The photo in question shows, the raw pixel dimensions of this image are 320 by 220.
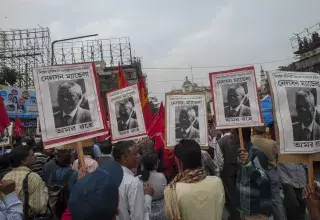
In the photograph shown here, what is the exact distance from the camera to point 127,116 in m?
5.76

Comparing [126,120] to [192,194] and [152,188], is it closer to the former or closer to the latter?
[152,188]

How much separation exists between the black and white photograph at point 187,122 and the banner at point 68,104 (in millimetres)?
2041

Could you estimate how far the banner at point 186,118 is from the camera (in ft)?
17.7

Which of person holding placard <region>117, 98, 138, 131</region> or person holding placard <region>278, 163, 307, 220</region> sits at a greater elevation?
person holding placard <region>117, 98, 138, 131</region>

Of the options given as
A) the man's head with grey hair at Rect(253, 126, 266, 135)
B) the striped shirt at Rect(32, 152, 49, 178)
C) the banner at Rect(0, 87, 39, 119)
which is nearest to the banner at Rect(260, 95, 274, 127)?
the man's head with grey hair at Rect(253, 126, 266, 135)

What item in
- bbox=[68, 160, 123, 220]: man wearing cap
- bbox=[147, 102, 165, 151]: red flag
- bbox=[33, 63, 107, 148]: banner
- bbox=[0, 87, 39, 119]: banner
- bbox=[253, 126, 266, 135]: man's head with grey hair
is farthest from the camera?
bbox=[0, 87, 39, 119]: banner

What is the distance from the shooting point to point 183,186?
2748 millimetres

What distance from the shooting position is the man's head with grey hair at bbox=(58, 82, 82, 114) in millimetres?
3527

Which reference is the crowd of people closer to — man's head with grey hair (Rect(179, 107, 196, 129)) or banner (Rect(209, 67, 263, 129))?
banner (Rect(209, 67, 263, 129))

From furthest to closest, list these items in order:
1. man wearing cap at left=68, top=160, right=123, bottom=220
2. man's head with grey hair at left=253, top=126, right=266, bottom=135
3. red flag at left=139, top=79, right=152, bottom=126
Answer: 1. red flag at left=139, top=79, right=152, bottom=126
2. man's head with grey hair at left=253, top=126, right=266, bottom=135
3. man wearing cap at left=68, top=160, right=123, bottom=220

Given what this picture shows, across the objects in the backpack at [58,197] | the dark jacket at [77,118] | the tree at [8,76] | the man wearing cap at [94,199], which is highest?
the tree at [8,76]

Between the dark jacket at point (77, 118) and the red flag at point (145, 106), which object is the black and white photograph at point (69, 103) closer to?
the dark jacket at point (77, 118)

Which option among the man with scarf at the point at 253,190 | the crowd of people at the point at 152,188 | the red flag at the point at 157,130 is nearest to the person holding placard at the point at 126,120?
the crowd of people at the point at 152,188

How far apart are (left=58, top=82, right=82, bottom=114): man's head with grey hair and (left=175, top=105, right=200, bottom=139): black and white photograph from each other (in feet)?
7.32
